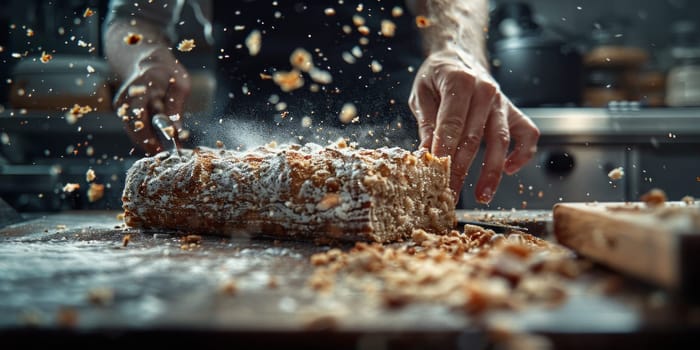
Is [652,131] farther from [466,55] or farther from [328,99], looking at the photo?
[328,99]

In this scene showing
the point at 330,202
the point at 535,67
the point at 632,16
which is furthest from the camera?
the point at 632,16

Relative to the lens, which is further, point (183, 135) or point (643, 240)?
point (183, 135)

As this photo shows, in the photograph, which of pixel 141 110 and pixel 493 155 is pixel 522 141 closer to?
pixel 493 155

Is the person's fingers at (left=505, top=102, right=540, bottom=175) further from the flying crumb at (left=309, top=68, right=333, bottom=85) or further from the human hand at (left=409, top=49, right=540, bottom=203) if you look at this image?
the flying crumb at (left=309, top=68, right=333, bottom=85)

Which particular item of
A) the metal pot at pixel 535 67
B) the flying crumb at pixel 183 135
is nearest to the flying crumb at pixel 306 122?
the flying crumb at pixel 183 135

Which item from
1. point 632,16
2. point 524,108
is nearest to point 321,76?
point 524,108

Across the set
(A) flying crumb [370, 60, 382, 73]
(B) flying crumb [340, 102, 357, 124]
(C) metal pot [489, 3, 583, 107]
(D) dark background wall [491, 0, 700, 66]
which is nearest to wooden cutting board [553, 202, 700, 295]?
(B) flying crumb [340, 102, 357, 124]
